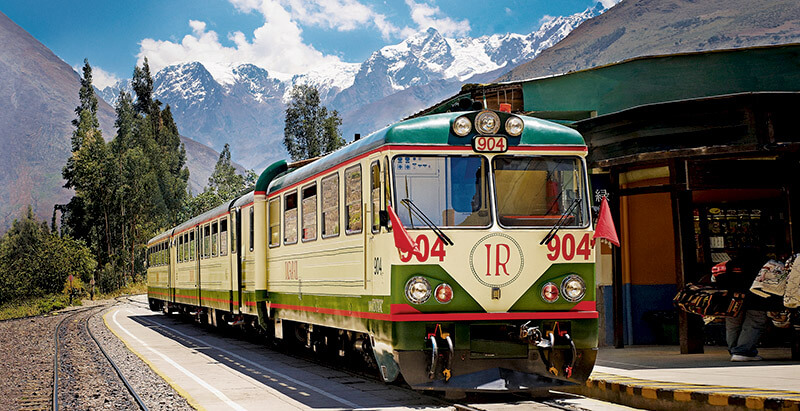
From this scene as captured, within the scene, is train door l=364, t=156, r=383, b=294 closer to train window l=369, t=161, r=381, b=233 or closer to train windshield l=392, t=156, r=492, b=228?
train window l=369, t=161, r=381, b=233

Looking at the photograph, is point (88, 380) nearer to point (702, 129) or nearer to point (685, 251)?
point (685, 251)

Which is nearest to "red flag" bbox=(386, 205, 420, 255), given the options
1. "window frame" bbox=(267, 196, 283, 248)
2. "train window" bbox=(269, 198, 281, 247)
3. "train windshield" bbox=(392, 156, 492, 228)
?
"train windshield" bbox=(392, 156, 492, 228)

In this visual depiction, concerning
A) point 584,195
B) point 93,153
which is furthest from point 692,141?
point 93,153

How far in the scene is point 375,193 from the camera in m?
9.43

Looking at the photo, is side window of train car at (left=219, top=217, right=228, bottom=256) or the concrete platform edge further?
side window of train car at (left=219, top=217, right=228, bottom=256)

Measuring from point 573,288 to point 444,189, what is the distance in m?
1.75

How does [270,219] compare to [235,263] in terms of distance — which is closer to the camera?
[270,219]

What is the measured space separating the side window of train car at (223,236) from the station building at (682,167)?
7027 millimetres

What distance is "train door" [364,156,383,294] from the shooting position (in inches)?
366

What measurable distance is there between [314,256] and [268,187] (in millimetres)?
3693

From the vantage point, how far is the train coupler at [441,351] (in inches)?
340

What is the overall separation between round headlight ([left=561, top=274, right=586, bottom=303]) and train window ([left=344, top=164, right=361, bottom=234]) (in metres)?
2.40

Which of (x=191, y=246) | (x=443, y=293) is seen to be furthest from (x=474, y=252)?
(x=191, y=246)

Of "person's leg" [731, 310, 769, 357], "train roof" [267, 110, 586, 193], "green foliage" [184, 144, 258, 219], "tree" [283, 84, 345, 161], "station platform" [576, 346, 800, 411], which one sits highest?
"tree" [283, 84, 345, 161]
